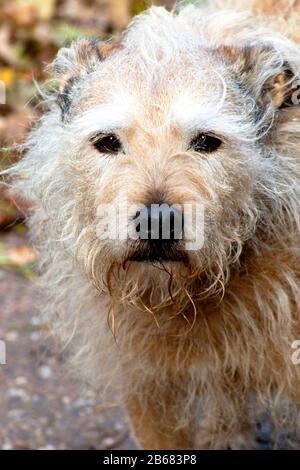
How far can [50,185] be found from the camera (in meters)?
3.74

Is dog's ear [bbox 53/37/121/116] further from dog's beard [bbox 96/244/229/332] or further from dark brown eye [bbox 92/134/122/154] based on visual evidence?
dog's beard [bbox 96/244/229/332]

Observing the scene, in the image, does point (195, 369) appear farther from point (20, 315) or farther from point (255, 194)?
point (20, 315)

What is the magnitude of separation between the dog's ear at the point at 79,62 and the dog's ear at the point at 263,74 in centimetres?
43

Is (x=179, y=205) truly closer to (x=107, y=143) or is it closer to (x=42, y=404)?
(x=107, y=143)

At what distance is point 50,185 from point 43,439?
1639 mm

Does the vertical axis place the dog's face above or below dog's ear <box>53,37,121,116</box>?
A: below

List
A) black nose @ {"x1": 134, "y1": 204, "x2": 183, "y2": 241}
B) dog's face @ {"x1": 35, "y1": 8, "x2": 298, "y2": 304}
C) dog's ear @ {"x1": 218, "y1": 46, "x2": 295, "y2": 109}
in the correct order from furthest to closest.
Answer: dog's ear @ {"x1": 218, "y1": 46, "x2": 295, "y2": 109}
dog's face @ {"x1": 35, "y1": 8, "x2": 298, "y2": 304}
black nose @ {"x1": 134, "y1": 204, "x2": 183, "y2": 241}

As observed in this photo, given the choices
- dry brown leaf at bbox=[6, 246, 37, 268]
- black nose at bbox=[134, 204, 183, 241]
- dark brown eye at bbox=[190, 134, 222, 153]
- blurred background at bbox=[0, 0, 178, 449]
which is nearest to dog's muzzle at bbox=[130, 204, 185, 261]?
black nose at bbox=[134, 204, 183, 241]

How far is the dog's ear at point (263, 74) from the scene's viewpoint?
143 inches

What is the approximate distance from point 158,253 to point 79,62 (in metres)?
0.86

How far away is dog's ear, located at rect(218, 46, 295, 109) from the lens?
11.9ft

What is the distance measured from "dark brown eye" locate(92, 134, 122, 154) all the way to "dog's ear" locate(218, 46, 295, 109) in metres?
0.54

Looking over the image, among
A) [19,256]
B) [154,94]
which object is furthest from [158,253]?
[19,256]

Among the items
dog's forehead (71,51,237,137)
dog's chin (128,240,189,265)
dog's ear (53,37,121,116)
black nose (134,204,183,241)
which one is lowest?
dog's chin (128,240,189,265)
